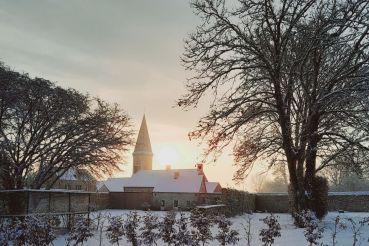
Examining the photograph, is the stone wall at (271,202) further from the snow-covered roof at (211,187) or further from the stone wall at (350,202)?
the snow-covered roof at (211,187)

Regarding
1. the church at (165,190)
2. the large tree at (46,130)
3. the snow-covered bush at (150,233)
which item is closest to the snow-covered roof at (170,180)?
the church at (165,190)

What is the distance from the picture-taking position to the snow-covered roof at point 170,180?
55250 mm

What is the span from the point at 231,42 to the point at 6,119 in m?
14.5

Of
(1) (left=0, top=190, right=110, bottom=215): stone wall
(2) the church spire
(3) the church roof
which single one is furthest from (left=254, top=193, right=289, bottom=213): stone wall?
(3) the church roof

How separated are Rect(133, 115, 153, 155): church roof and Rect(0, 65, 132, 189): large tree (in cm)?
4953

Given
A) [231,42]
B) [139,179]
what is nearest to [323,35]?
[231,42]

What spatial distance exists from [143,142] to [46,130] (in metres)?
54.0

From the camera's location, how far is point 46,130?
23688mm

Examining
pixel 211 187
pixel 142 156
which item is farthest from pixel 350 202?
pixel 142 156

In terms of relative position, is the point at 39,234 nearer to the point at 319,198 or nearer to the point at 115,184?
the point at 319,198

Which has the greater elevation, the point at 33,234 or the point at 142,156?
the point at 142,156

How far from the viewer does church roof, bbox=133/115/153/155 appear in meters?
76.3

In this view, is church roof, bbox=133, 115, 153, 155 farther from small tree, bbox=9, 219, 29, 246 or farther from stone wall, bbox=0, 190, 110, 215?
small tree, bbox=9, 219, 29, 246

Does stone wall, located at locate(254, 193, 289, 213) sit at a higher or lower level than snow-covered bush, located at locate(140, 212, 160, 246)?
lower
